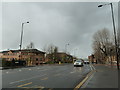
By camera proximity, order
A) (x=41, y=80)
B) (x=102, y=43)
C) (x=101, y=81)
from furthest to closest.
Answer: (x=102, y=43) < (x=41, y=80) < (x=101, y=81)

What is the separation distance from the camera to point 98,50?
55250mm

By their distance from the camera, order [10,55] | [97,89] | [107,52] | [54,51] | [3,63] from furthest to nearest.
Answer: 1. [10,55]
2. [54,51]
3. [107,52]
4. [3,63]
5. [97,89]

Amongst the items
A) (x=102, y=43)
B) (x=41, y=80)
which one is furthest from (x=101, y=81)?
(x=102, y=43)

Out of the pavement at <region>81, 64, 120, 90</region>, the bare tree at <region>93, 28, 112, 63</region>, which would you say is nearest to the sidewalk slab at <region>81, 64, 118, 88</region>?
the pavement at <region>81, 64, 120, 90</region>

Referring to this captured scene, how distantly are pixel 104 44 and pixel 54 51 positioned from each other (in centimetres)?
3035

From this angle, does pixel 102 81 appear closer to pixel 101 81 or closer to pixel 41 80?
pixel 101 81

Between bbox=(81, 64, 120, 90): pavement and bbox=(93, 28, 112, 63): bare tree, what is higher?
bbox=(93, 28, 112, 63): bare tree

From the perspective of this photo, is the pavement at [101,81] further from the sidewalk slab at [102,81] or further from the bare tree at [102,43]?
the bare tree at [102,43]

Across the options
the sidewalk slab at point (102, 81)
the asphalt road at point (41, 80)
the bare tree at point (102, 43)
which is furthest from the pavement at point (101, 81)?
→ the bare tree at point (102, 43)

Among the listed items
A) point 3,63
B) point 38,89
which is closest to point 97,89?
point 38,89

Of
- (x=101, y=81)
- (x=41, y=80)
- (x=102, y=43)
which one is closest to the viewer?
(x=101, y=81)

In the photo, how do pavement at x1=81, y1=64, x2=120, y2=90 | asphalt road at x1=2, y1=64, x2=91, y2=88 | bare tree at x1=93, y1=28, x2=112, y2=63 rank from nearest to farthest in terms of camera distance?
pavement at x1=81, y1=64, x2=120, y2=90, asphalt road at x1=2, y1=64, x2=91, y2=88, bare tree at x1=93, y1=28, x2=112, y2=63

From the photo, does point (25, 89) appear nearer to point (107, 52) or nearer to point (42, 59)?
point (107, 52)

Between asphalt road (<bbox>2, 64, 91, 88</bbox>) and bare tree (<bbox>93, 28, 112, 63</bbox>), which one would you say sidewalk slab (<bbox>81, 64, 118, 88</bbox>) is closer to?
asphalt road (<bbox>2, 64, 91, 88</bbox>)
